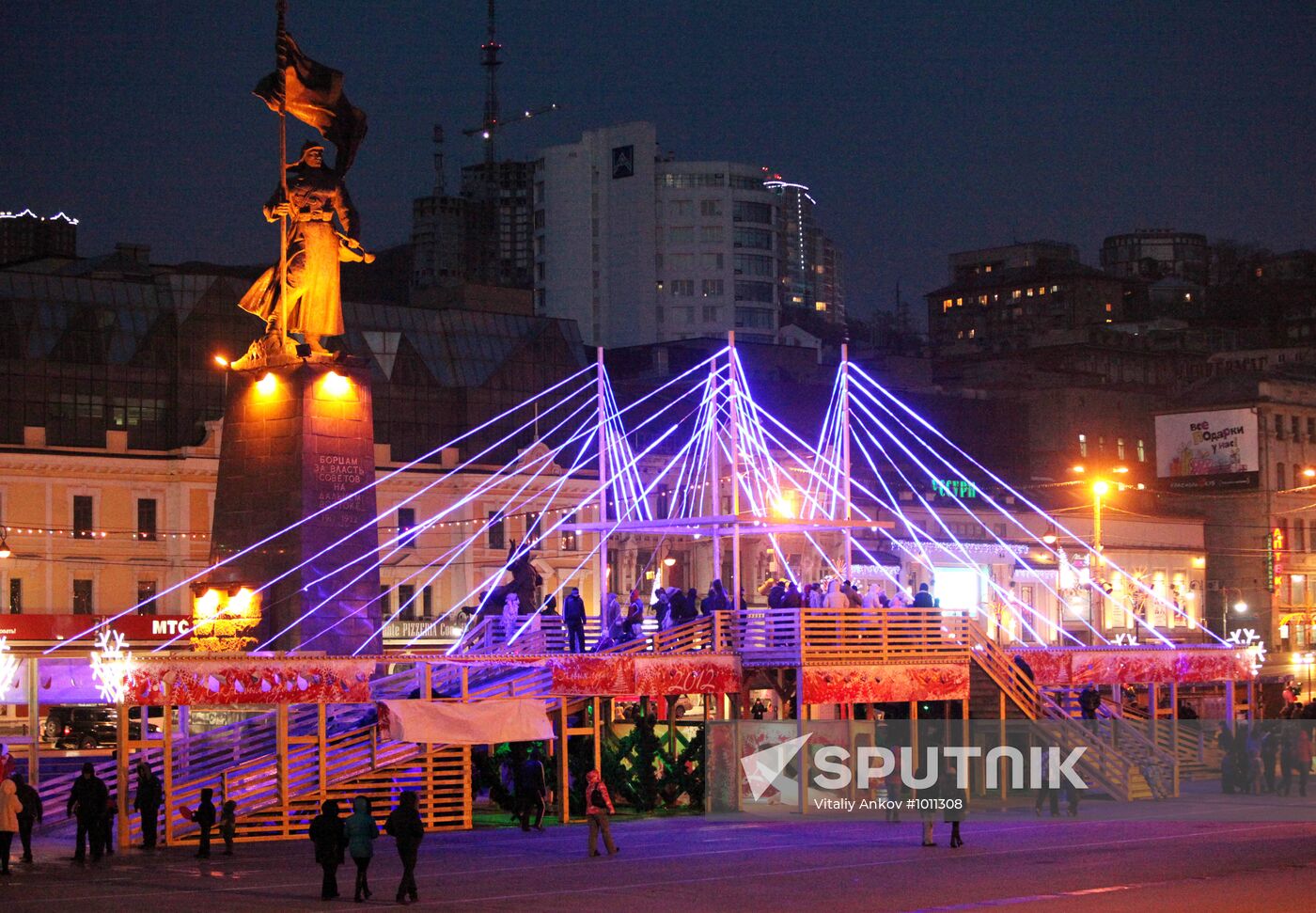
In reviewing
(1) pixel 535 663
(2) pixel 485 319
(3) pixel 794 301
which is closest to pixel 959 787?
(1) pixel 535 663

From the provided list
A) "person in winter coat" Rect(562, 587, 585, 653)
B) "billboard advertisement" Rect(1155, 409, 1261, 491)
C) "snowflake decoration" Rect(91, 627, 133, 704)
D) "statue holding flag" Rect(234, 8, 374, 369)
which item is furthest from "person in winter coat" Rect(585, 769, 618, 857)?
"billboard advertisement" Rect(1155, 409, 1261, 491)

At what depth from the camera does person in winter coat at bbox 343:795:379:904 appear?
25.4 metres

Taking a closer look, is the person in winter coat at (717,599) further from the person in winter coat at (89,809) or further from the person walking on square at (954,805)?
the person in winter coat at (89,809)

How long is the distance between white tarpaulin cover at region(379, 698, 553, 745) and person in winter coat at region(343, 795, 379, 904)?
27.4 ft

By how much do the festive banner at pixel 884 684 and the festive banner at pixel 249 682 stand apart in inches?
350

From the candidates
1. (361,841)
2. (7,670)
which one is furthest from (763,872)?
(7,670)

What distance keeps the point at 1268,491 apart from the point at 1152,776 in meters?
51.9

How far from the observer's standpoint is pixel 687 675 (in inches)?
1507

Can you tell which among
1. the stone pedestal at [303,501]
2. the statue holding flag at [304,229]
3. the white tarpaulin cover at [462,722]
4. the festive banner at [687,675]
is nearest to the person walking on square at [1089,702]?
the festive banner at [687,675]

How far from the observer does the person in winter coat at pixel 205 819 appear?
30.8 m

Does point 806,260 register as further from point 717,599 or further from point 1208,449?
point 717,599

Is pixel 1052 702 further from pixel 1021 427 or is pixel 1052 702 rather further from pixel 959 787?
pixel 1021 427

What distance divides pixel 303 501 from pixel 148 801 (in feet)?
19.0

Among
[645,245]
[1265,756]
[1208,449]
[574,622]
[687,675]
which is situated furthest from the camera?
[645,245]
